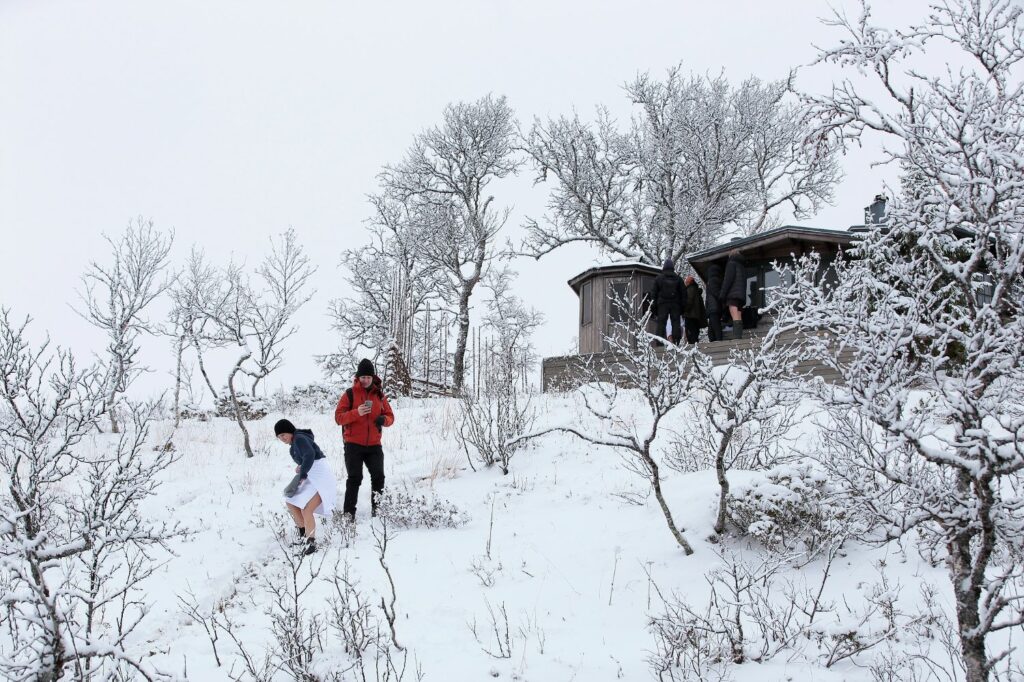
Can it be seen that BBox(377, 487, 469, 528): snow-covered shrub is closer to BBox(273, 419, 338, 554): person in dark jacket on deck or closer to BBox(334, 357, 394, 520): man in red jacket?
BBox(334, 357, 394, 520): man in red jacket

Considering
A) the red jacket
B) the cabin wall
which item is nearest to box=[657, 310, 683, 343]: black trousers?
the cabin wall

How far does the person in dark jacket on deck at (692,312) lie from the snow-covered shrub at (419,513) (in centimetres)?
845

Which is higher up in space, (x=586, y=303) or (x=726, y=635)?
(x=586, y=303)

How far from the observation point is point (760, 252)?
1556 cm

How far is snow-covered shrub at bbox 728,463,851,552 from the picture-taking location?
5.39 m

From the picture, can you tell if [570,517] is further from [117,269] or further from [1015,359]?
[117,269]

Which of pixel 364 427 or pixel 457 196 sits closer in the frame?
pixel 364 427

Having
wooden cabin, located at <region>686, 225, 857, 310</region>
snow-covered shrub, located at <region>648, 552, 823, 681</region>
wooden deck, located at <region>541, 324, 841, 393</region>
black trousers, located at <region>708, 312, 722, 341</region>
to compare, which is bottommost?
snow-covered shrub, located at <region>648, 552, 823, 681</region>

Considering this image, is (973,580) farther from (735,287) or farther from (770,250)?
(770,250)

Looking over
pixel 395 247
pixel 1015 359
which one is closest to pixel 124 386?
pixel 1015 359

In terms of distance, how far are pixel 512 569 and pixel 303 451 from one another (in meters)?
2.68

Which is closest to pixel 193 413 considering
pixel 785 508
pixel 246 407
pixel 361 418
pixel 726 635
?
pixel 246 407

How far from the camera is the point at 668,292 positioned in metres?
13.6

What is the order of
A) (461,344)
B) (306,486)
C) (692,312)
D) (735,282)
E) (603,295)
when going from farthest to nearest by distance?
1. (461,344)
2. (603,295)
3. (692,312)
4. (735,282)
5. (306,486)
